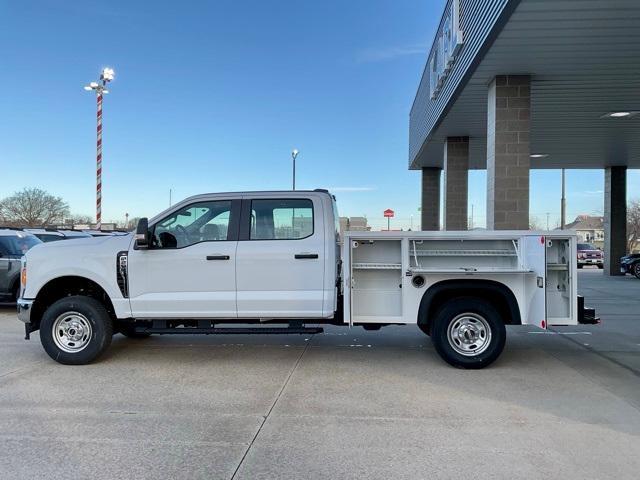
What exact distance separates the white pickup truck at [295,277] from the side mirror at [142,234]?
2 centimetres

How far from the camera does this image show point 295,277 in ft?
21.4

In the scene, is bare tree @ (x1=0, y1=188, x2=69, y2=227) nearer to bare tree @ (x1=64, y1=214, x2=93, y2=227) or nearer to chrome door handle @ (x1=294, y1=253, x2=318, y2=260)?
bare tree @ (x1=64, y1=214, x2=93, y2=227)

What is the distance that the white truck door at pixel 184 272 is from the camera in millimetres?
6582

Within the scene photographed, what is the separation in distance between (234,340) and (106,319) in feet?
7.50

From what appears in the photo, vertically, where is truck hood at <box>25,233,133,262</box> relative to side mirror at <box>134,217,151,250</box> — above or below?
below

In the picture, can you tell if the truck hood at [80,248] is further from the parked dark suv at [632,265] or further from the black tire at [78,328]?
the parked dark suv at [632,265]

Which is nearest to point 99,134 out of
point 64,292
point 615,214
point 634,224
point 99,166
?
point 99,166

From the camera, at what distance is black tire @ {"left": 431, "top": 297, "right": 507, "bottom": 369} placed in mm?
6430

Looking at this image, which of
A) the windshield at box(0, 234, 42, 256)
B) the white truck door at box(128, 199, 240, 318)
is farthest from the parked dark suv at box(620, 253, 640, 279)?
the windshield at box(0, 234, 42, 256)

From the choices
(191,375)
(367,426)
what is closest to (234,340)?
(191,375)

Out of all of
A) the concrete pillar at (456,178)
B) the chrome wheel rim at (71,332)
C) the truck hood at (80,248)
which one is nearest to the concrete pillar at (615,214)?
the concrete pillar at (456,178)

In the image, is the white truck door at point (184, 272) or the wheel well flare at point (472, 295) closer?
the wheel well flare at point (472, 295)

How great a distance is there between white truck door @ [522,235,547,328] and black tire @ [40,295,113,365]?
5121 millimetres

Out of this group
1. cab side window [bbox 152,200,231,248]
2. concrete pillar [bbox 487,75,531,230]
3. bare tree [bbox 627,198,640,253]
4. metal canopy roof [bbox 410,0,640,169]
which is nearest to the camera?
cab side window [bbox 152,200,231,248]
